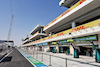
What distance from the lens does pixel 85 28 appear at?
11883 mm

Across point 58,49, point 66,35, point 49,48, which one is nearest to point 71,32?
point 66,35

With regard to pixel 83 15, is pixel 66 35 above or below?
below

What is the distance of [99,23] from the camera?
9789 millimetres

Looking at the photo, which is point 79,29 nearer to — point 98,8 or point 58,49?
point 98,8

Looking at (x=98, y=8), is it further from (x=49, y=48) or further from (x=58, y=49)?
(x=49, y=48)

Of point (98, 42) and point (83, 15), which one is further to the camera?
point (83, 15)

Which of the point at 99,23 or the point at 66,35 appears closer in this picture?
the point at 99,23

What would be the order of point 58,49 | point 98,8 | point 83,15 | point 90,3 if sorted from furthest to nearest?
point 58,49 < point 83,15 < point 98,8 < point 90,3

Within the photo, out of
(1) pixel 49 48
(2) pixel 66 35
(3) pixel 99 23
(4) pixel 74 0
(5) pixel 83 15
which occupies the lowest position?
(1) pixel 49 48

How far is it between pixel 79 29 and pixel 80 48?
17.9ft

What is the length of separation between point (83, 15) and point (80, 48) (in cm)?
745

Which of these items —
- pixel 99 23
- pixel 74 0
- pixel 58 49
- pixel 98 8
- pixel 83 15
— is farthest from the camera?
pixel 58 49

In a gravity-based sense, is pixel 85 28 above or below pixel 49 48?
above

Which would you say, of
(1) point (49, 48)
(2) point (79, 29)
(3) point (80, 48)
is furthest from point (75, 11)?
Result: (1) point (49, 48)
